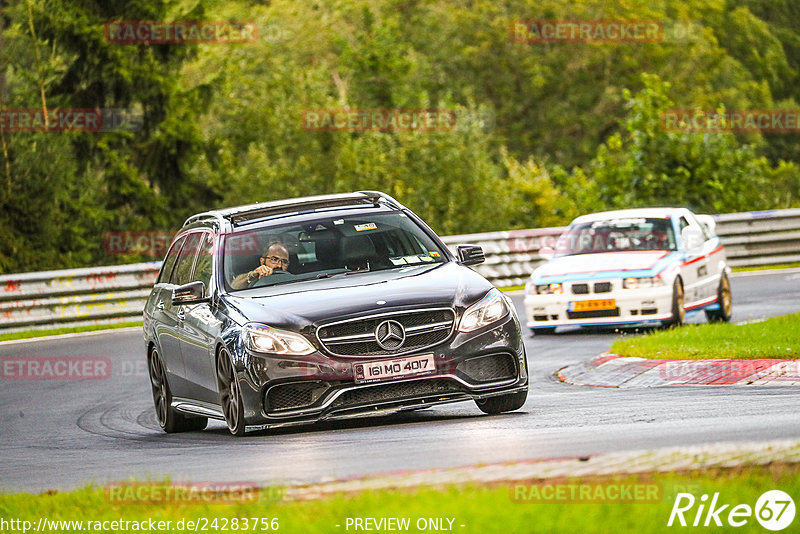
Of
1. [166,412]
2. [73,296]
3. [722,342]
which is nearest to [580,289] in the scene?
[722,342]

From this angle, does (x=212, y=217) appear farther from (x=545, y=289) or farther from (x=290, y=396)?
(x=545, y=289)

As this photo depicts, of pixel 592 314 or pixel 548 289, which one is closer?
pixel 592 314

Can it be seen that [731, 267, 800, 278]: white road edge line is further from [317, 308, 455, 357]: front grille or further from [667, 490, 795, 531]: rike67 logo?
[667, 490, 795, 531]: rike67 logo

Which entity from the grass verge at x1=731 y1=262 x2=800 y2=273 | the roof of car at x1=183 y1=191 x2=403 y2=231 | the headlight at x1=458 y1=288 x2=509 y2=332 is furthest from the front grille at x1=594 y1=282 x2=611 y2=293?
the grass verge at x1=731 y1=262 x2=800 y2=273

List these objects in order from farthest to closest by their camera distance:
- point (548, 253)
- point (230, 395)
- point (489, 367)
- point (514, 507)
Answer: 1. point (548, 253)
2. point (230, 395)
3. point (489, 367)
4. point (514, 507)

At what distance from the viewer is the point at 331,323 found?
10.0 m

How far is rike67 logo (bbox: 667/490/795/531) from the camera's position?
5.54 metres

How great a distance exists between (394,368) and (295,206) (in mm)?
2422

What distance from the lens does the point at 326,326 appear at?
394 inches

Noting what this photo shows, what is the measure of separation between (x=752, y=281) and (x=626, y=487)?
20.2 metres

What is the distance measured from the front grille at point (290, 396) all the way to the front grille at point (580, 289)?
905cm

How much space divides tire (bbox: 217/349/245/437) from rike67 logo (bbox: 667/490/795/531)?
498 centimetres

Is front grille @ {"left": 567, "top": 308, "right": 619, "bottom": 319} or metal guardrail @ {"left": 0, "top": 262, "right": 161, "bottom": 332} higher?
front grille @ {"left": 567, "top": 308, "right": 619, "bottom": 319}

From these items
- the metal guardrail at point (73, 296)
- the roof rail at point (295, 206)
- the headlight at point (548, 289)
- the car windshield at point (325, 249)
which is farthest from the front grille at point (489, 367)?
the metal guardrail at point (73, 296)
